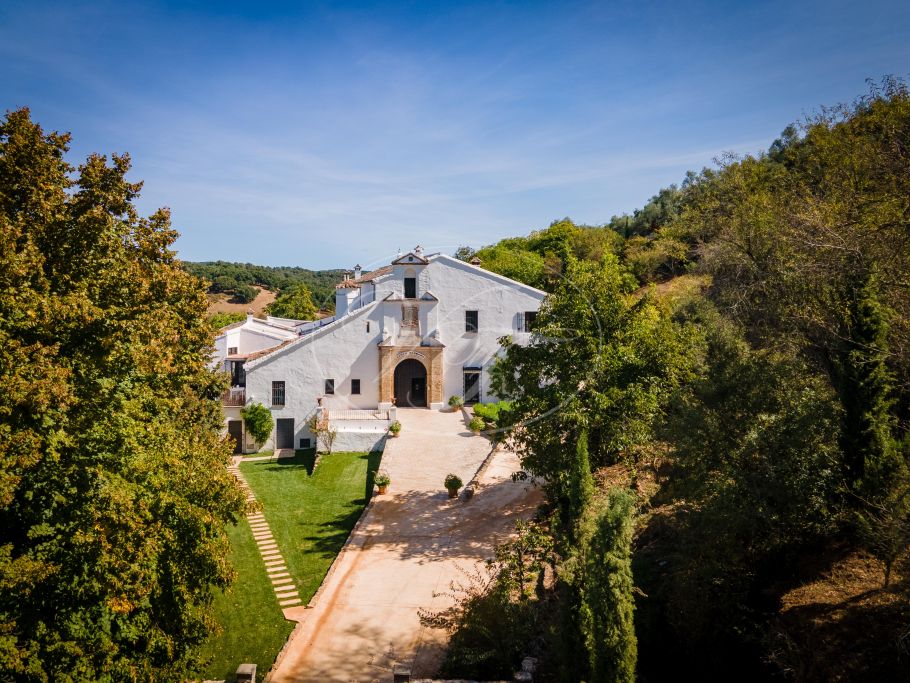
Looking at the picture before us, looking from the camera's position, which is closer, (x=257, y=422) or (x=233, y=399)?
(x=257, y=422)

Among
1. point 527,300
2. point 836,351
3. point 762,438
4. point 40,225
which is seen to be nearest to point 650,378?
point 836,351

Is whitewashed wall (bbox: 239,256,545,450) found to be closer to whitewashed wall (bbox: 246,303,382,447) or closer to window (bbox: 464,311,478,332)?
whitewashed wall (bbox: 246,303,382,447)

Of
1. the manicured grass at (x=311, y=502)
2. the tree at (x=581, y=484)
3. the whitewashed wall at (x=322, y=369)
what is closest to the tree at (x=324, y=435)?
the manicured grass at (x=311, y=502)

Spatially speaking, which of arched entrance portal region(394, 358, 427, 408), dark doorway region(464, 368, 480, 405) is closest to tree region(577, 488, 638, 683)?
dark doorway region(464, 368, 480, 405)

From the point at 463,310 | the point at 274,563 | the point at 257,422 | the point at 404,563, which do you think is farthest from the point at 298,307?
the point at 404,563

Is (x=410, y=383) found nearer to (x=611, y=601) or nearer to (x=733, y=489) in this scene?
(x=733, y=489)
